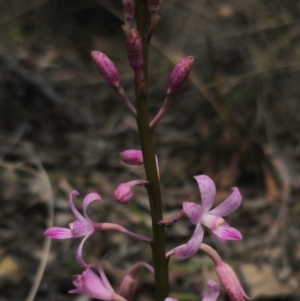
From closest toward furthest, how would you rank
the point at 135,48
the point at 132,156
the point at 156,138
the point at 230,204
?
the point at 135,48 < the point at 230,204 < the point at 132,156 < the point at 156,138

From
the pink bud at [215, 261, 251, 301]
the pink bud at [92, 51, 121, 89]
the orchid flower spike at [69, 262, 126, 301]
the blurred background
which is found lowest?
the blurred background

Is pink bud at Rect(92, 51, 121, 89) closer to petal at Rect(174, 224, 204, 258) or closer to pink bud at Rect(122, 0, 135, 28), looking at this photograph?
pink bud at Rect(122, 0, 135, 28)

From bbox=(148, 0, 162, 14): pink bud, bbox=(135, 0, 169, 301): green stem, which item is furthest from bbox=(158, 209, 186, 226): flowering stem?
bbox=(148, 0, 162, 14): pink bud

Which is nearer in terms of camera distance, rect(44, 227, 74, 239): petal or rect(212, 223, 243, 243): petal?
rect(212, 223, 243, 243): petal

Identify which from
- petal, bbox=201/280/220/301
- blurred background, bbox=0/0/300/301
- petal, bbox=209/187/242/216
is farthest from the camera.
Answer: blurred background, bbox=0/0/300/301

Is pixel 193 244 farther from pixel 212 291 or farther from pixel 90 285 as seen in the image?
pixel 90 285

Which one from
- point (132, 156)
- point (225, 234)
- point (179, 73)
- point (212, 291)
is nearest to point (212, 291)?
point (212, 291)

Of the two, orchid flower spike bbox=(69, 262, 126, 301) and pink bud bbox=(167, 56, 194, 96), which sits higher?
pink bud bbox=(167, 56, 194, 96)
